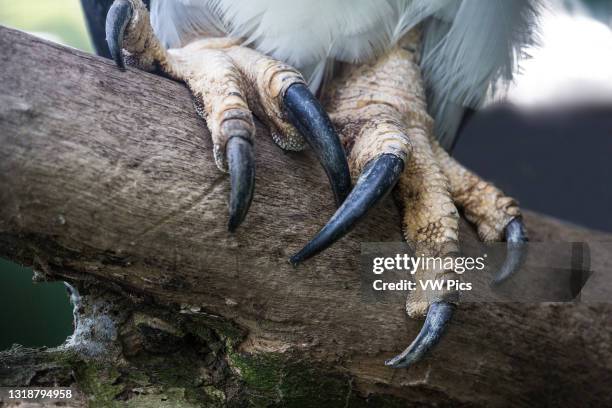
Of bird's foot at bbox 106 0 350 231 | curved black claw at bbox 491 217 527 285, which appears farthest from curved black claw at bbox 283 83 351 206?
curved black claw at bbox 491 217 527 285

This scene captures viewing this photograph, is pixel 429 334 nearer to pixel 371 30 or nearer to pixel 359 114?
pixel 359 114

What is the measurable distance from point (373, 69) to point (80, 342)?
612 mm

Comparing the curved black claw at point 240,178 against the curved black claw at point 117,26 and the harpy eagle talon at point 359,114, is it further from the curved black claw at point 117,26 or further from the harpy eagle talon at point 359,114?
the curved black claw at point 117,26

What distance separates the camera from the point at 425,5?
38.4 inches

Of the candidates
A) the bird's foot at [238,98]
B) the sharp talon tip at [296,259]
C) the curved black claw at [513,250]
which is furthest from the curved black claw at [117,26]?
the curved black claw at [513,250]

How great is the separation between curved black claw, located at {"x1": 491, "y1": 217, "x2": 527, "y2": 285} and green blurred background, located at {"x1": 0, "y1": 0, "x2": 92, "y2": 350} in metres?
0.71

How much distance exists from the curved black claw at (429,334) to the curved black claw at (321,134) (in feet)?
0.64

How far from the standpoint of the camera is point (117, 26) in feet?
2.51

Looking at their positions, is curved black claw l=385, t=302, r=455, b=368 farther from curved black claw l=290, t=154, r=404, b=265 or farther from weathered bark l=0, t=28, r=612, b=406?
curved black claw l=290, t=154, r=404, b=265

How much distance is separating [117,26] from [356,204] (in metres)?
0.37

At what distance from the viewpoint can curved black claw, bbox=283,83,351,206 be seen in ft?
2.41

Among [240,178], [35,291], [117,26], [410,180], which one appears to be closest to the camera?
[240,178]

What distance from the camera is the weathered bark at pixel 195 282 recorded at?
674 millimetres

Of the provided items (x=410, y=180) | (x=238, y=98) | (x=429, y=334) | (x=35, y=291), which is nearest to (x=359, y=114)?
(x=410, y=180)
